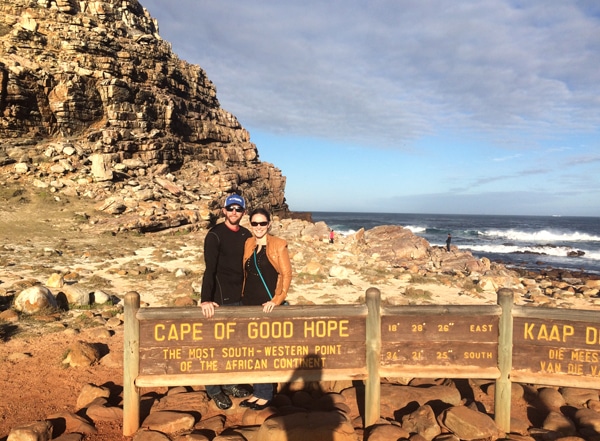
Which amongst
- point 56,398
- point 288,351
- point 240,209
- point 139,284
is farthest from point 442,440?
point 139,284

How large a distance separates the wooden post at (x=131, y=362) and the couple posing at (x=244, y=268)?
2.69 ft

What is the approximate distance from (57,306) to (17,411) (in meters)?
4.20

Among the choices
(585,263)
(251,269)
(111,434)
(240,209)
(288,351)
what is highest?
(240,209)

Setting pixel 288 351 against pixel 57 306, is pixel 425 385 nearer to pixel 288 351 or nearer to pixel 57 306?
pixel 288 351

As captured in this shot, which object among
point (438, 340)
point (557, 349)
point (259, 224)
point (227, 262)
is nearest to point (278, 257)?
point (259, 224)

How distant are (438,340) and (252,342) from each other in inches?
83.8

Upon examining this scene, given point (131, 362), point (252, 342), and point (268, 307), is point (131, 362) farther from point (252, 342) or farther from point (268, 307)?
point (268, 307)

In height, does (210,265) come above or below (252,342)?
above

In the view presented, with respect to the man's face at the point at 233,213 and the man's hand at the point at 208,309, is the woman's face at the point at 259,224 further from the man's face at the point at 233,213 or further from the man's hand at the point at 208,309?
the man's hand at the point at 208,309

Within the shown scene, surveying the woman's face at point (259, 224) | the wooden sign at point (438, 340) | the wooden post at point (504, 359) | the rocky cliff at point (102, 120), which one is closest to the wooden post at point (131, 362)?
the woman's face at point (259, 224)

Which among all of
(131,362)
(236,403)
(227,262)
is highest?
(227,262)

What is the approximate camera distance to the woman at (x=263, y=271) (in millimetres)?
4539

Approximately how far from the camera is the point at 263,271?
15.2 feet

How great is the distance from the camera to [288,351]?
13.8 ft
